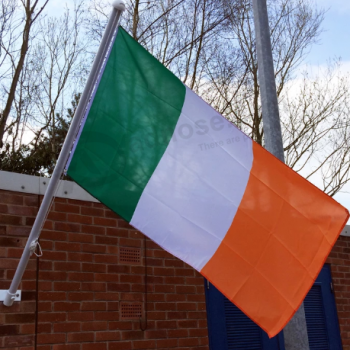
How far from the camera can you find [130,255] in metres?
5.43

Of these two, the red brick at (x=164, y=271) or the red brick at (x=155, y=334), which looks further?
the red brick at (x=164, y=271)

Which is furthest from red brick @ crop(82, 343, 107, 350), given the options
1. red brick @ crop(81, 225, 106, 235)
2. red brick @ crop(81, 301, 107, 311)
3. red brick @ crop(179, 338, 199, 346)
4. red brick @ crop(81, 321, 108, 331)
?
red brick @ crop(81, 225, 106, 235)

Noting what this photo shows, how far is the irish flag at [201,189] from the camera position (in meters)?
3.55

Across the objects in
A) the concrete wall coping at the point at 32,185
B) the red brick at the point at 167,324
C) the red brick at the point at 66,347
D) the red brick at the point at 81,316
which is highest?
the concrete wall coping at the point at 32,185

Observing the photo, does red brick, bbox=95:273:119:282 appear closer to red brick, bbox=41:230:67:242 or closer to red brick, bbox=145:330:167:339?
red brick, bbox=41:230:67:242

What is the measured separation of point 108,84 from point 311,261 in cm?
184

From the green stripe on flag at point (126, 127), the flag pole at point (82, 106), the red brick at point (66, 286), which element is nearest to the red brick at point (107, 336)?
the red brick at point (66, 286)

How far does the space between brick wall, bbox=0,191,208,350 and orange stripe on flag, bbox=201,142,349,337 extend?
178 cm

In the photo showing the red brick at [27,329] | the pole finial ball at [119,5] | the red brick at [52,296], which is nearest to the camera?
the pole finial ball at [119,5]

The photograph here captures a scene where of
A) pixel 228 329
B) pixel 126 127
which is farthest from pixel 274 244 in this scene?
pixel 228 329

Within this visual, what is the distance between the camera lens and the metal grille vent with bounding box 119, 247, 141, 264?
5359 millimetres

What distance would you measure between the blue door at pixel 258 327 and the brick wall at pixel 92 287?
0.69 ft

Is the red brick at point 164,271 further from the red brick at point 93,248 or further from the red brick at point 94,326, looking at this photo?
the red brick at point 94,326

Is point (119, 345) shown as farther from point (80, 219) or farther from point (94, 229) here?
point (80, 219)
